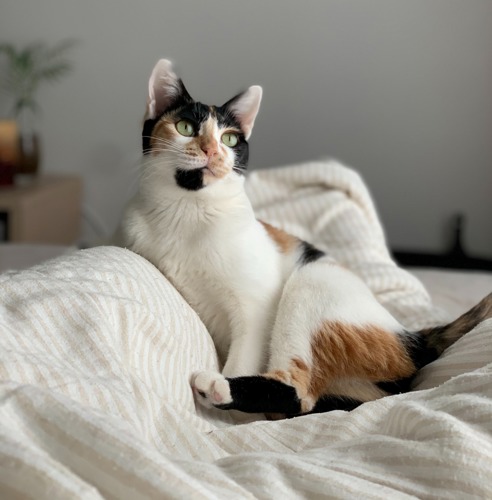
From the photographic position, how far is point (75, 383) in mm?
775

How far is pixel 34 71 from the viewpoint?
138 inches

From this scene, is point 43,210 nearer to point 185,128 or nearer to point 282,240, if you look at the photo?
point 282,240

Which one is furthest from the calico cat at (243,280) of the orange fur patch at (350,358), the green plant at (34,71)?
the green plant at (34,71)

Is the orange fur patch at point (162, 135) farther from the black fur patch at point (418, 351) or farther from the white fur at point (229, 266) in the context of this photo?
the black fur patch at point (418, 351)

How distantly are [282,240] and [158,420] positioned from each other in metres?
0.56

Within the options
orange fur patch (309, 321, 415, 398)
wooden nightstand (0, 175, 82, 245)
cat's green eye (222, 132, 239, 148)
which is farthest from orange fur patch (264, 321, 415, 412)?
wooden nightstand (0, 175, 82, 245)

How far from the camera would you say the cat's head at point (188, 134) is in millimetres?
1154

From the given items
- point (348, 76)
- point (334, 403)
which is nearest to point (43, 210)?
point (348, 76)

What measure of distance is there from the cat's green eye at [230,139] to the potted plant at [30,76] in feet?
7.52

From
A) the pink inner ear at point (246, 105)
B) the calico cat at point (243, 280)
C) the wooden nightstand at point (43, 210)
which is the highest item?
the pink inner ear at point (246, 105)

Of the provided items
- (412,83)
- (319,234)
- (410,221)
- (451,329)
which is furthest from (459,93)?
(451,329)

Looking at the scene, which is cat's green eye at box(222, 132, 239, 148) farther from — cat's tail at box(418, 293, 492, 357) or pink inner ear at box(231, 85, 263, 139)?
cat's tail at box(418, 293, 492, 357)

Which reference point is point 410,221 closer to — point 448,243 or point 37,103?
point 448,243

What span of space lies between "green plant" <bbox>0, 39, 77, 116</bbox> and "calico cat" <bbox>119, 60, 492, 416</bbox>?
2.38 metres
